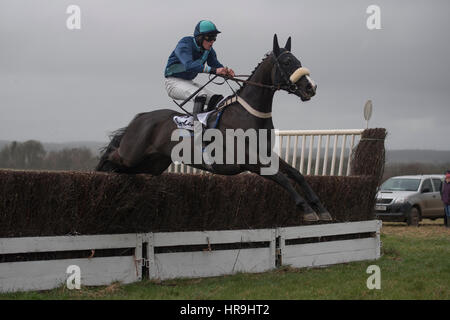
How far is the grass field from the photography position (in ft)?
22.5

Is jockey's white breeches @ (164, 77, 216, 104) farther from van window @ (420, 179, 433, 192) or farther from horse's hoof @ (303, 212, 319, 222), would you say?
van window @ (420, 179, 433, 192)

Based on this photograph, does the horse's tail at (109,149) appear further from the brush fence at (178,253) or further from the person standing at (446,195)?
the person standing at (446,195)

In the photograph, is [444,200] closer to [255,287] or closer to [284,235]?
[284,235]

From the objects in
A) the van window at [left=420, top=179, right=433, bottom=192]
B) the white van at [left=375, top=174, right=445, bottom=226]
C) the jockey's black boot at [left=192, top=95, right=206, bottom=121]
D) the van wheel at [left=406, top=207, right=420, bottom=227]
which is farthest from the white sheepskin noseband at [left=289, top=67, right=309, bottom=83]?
the van window at [left=420, top=179, right=433, bottom=192]

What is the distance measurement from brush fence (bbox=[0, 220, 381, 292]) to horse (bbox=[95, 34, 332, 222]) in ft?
3.73

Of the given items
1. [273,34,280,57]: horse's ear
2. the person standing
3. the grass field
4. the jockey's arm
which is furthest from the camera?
the person standing

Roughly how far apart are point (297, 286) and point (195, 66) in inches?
120

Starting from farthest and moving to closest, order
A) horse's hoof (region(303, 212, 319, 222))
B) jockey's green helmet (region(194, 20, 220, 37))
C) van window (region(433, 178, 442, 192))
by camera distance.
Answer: van window (region(433, 178, 442, 192)) < jockey's green helmet (region(194, 20, 220, 37)) < horse's hoof (region(303, 212, 319, 222))

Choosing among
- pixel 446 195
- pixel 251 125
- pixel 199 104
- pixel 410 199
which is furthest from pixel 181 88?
pixel 446 195

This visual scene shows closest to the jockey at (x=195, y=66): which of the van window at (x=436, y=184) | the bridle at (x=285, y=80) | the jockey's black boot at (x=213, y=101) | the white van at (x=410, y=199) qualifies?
the jockey's black boot at (x=213, y=101)

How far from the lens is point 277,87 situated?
7.41 metres

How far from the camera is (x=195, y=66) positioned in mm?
7824

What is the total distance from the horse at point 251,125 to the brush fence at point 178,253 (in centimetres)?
114

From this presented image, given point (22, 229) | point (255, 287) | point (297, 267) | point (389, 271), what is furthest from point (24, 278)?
point (389, 271)
